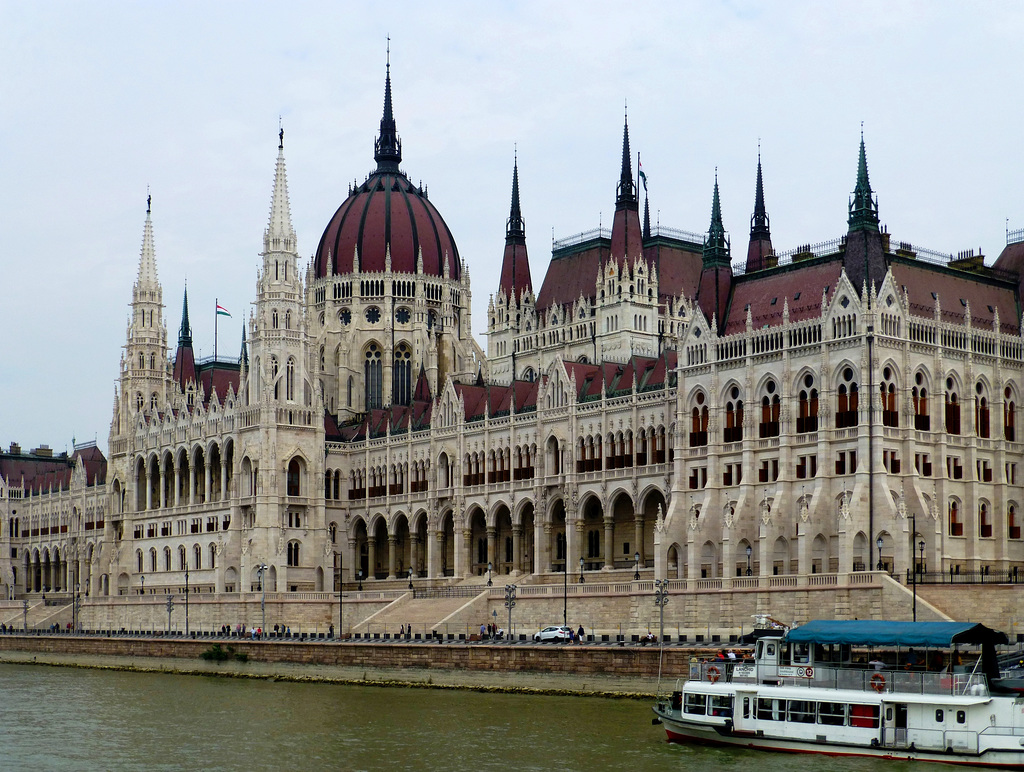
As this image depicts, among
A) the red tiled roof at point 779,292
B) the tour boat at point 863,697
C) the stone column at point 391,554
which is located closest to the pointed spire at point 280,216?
the stone column at point 391,554

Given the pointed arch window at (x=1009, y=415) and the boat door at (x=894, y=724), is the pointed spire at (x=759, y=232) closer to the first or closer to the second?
the pointed arch window at (x=1009, y=415)

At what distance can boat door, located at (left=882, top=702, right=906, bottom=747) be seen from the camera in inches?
2502

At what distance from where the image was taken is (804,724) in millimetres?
65750

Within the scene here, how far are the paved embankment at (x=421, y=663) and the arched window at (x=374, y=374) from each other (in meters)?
42.5

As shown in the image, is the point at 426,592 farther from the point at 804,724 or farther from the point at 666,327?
the point at 804,724

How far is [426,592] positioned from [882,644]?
186ft

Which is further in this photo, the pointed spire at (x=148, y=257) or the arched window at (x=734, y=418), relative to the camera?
the pointed spire at (x=148, y=257)

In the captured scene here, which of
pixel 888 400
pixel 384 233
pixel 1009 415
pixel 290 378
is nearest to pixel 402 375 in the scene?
pixel 384 233

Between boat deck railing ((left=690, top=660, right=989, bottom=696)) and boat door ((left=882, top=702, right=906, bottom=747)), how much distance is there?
59 cm

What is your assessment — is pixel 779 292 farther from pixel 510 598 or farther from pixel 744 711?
pixel 744 711

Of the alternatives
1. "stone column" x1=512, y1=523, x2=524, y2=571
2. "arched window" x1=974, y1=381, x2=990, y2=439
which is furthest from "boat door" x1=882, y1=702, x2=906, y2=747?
"stone column" x1=512, y1=523, x2=524, y2=571

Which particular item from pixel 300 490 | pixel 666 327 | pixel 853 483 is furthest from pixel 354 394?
pixel 853 483

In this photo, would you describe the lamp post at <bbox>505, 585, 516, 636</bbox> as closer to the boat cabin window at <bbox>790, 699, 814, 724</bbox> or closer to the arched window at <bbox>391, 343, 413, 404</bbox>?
the boat cabin window at <bbox>790, 699, 814, 724</bbox>

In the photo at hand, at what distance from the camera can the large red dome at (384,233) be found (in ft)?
529
